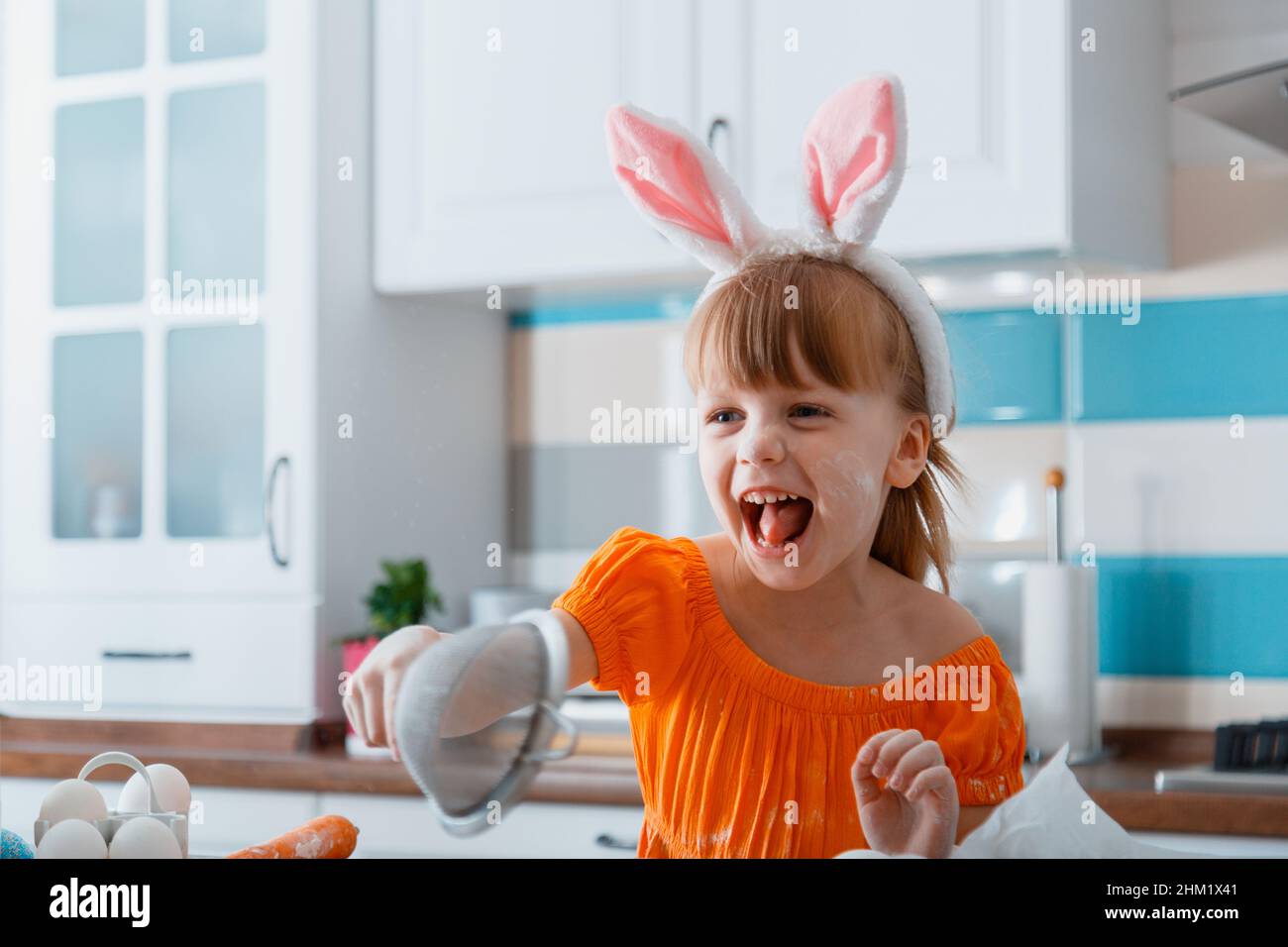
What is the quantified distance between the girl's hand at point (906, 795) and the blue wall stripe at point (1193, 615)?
0.97m

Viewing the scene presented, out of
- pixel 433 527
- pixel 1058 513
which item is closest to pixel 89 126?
pixel 433 527

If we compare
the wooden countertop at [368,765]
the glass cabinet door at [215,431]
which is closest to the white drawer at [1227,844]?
the wooden countertop at [368,765]

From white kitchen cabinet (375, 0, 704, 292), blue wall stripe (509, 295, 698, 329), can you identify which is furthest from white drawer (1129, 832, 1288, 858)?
blue wall stripe (509, 295, 698, 329)

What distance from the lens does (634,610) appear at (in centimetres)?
71

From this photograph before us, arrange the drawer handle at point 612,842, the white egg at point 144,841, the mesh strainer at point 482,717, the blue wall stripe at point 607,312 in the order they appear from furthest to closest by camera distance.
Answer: the blue wall stripe at point 607,312, the drawer handle at point 612,842, the white egg at point 144,841, the mesh strainer at point 482,717

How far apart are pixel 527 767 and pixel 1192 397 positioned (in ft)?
4.08

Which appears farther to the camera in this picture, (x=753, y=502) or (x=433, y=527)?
(x=433, y=527)

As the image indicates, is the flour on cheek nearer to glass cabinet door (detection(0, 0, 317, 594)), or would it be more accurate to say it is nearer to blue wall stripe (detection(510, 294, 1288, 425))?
blue wall stripe (detection(510, 294, 1288, 425))

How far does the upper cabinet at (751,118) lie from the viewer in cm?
138

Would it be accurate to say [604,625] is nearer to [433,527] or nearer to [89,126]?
[433,527]

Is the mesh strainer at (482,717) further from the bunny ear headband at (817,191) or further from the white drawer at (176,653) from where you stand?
the white drawer at (176,653)

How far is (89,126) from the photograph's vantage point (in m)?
1.69

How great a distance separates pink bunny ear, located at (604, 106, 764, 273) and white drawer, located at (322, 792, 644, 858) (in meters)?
0.69

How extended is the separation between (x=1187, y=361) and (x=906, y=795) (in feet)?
3.55
